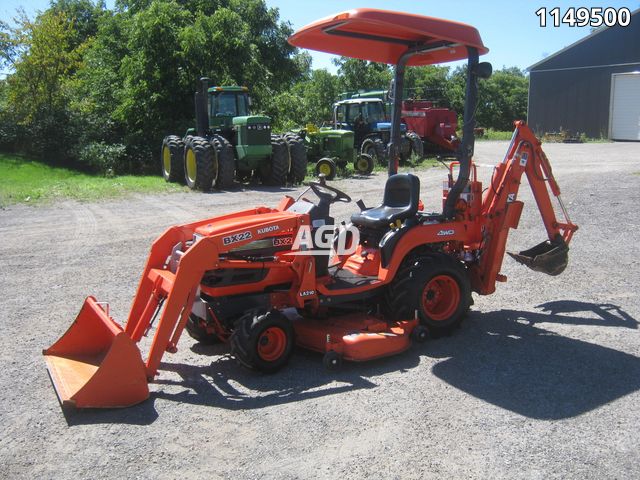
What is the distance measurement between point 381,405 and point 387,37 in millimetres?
3233

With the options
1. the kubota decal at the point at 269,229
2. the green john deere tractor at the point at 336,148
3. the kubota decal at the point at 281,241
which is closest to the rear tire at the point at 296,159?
the green john deere tractor at the point at 336,148

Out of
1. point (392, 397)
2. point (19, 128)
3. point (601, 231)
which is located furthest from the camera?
point (19, 128)

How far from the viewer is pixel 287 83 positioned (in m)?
32.4

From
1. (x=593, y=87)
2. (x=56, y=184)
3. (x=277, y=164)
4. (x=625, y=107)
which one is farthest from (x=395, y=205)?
(x=593, y=87)

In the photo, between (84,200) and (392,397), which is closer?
(392,397)

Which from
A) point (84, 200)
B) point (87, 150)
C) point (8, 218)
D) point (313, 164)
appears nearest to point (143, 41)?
point (87, 150)

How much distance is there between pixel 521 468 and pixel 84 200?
12.7 meters

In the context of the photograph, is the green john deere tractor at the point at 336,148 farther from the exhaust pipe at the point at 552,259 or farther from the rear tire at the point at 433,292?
the rear tire at the point at 433,292

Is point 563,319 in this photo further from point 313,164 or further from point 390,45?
point 313,164

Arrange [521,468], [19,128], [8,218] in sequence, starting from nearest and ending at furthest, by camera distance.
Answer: [521,468], [8,218], [19,128]

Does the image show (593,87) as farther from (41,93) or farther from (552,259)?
(552,259)

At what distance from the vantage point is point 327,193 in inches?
213

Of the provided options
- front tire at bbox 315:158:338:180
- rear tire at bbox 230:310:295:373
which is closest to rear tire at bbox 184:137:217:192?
front tire at bbox 315:158:338:180

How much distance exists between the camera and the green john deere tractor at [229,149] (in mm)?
15586
